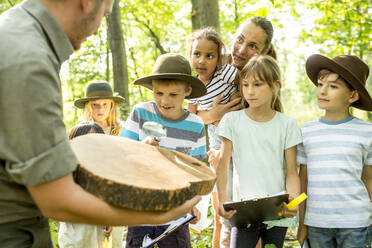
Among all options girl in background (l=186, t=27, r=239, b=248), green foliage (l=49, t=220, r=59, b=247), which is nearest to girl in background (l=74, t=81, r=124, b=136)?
green foliage (l=49, t=220, r=59, b=247)

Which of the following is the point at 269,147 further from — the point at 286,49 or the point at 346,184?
the point at 286,49

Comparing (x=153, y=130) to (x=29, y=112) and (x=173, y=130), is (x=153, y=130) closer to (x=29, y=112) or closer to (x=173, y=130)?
(x=173, y=130)

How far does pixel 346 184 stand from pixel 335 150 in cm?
28

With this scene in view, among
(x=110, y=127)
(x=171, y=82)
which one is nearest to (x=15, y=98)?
(x=171, y=82)

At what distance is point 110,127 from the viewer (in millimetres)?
4793

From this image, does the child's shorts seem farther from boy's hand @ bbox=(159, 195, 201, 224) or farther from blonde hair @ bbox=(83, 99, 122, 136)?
blonde hair @ bbox=(83, 99, 122, 136)

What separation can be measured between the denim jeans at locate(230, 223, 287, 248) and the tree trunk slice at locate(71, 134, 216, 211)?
1.22m

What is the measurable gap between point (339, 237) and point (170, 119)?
168 cm

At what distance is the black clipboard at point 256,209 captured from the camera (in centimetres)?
238

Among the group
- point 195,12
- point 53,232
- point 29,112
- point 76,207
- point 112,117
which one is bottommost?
point 53,232

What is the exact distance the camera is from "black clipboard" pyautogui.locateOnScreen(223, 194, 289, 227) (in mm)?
2379

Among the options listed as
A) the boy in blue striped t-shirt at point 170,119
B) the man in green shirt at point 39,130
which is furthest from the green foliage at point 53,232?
the man in green shirt at point 39,130

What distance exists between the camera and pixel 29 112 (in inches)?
41.8

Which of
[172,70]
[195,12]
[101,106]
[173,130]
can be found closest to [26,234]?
[173,130]
